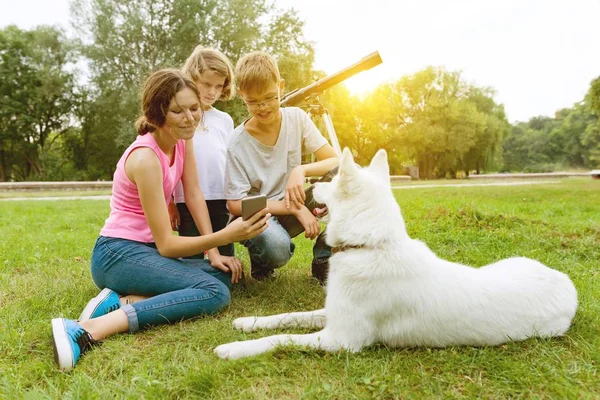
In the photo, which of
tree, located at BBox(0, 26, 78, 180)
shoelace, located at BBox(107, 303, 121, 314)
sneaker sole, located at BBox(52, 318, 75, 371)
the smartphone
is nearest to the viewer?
sneaker sole, located at BBox(52, 318, 75, 371)

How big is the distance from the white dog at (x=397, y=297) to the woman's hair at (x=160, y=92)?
1301 millimetres

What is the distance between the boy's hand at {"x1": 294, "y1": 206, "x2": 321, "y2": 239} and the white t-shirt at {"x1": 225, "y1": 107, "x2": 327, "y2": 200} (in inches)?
14.4

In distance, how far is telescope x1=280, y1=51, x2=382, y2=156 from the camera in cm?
377

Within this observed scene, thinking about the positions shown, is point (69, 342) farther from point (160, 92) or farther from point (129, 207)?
point (160, 92)

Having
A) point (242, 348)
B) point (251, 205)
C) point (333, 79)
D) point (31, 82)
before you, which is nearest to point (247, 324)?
point (242, 348)

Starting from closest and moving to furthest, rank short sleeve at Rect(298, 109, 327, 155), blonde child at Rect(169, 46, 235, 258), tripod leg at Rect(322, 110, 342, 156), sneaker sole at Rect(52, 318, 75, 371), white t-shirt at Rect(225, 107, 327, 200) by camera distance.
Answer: sneaker sole at Rect(52, 318, 75, 371)
white t-shirt at Rect(225, 107, 327, 200)
blonde child at Rect(169, 46, 235, 258)
short sleeve at Rect(298, 109, 327, 155)
tripod leg at Rect(322, 110, 342, 156)

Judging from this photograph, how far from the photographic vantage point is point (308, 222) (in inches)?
130

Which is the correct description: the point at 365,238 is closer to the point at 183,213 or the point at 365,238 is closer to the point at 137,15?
the point at 183,213

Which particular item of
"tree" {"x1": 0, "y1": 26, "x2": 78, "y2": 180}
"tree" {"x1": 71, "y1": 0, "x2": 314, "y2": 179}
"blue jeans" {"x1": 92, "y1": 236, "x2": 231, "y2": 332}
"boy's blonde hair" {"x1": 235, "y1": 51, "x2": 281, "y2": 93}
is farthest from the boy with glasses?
"tree" {"x1": 0, "y1": 26, "x2": 78, "y2": 180}

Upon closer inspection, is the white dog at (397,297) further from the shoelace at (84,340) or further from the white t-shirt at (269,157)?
the white t-shirt at (269,157)

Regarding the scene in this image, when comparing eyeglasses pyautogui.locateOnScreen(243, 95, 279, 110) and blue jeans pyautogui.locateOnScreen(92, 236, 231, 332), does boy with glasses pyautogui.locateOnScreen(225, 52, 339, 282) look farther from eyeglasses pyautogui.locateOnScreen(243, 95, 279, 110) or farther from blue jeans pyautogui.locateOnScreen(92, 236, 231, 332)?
blue jeans pyautogui.locateOnScreen(92, 236, 231, 332)

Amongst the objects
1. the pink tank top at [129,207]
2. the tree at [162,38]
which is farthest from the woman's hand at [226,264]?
the tree at [162,38]

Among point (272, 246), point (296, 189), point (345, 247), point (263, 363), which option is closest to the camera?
point (263, 363)

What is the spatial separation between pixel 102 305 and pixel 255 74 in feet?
6.34
